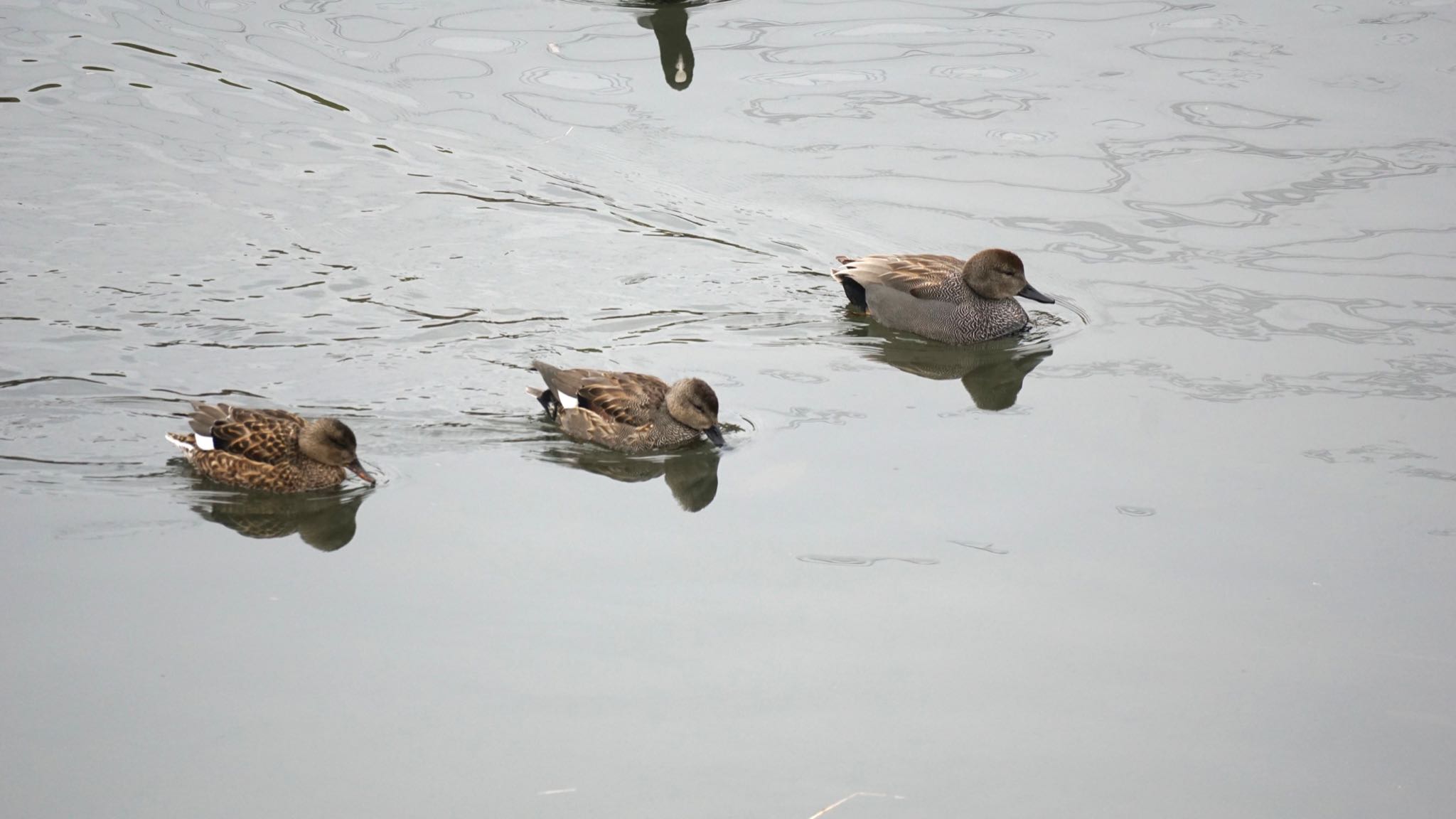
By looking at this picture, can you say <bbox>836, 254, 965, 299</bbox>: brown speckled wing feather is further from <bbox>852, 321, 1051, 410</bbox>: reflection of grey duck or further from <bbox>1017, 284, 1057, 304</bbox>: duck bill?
<bbox>1017, 284, 1057, 304</bbox>: duck bill

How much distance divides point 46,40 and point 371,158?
15.9ft

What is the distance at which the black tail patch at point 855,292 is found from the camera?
1178 cm

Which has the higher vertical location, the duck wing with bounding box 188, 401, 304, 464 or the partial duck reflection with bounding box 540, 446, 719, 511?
the duck wing with bounding box 188, 401, 304, 464

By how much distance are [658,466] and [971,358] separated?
2972 mm

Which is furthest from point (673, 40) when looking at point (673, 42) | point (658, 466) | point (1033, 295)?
point (658, 466)

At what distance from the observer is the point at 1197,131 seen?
14.0m

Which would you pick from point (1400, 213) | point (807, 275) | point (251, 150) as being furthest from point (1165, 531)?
point (251, 150)

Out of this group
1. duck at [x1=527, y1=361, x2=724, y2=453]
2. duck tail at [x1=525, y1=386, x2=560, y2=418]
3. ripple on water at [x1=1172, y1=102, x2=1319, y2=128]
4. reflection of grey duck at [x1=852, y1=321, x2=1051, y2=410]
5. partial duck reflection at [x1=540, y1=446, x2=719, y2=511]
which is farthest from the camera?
ripple on water at [x1=1172, y1=102, x2=1319, y2=128]

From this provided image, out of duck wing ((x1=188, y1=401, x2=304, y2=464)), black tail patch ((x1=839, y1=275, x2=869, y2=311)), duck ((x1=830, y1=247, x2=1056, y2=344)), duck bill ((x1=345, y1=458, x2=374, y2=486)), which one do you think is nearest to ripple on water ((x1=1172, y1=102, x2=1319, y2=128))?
duck ((x1=830, y1=247, x2=1056, y2=344))

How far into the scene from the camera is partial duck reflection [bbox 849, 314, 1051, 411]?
10648 millimetres

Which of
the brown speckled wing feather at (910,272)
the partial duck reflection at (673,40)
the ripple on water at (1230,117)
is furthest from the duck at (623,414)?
the ripple on water at (1230,117)

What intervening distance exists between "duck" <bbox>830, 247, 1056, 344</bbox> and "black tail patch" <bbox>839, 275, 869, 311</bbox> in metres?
0.02

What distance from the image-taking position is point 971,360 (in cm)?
1134

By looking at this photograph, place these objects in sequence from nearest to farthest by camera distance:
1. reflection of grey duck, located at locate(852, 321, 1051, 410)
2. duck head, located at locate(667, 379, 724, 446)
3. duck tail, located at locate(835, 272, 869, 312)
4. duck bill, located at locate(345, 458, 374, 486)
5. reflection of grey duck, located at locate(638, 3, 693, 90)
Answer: duck bill, located at locate(345, 458, 374, 486)
duck head, located at locate(667, 379, 724, 446)
reflection of grey duck, located at locate(852, 321, 1051, 410)
duck tail, located at locate(835, 272, 869, 312)
reflection of grey duck, located at locate(638, 3, 693, 90)
